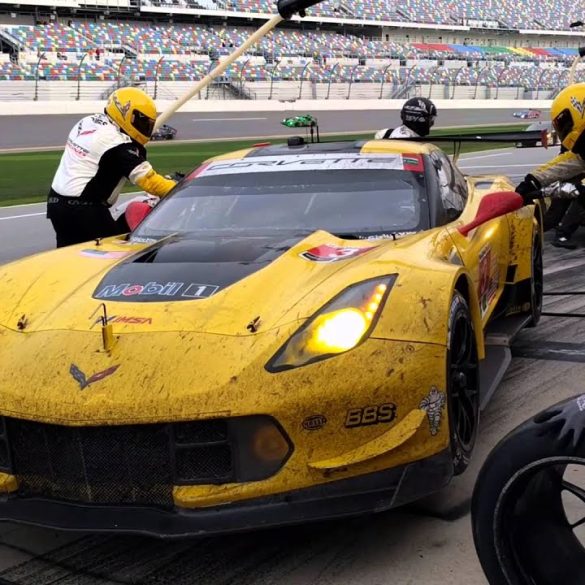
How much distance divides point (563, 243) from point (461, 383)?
601 centimetres

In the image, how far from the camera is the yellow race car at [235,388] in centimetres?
241

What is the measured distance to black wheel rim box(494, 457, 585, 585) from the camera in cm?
200

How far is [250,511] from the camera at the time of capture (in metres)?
2.39

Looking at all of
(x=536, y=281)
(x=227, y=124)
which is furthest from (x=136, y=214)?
(x=227, y=124)

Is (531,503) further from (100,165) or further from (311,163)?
(100,165)

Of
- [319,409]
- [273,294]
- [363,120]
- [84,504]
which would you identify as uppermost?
[273,294]

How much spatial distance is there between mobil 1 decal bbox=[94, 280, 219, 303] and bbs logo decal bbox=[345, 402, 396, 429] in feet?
2.36

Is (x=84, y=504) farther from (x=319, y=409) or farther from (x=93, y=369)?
(x=319, y=409)

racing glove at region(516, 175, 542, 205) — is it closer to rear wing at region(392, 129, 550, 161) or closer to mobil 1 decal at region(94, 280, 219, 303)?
rear wing at region(392, 129, 550, 161)

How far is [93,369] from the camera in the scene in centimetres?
254

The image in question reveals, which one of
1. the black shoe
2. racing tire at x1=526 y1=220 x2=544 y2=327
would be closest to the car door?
racing tire at x1=526 y1=220 x2=544 y2=327

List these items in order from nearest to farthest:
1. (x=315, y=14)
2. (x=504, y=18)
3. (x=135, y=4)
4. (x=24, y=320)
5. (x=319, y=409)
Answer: (x=319, y=409) < (x=24, y=320) < (x=135, y=4) < (x=315, y=14) < (x=504, y=18)

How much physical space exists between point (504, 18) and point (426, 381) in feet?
249

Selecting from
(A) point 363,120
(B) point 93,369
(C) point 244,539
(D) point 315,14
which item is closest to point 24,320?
(B) point 93,369
